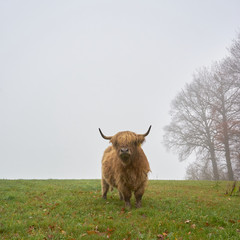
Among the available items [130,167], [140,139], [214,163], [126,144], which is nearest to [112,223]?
[130,167]

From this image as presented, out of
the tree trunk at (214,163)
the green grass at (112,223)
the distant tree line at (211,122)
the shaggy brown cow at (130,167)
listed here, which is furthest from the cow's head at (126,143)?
the tree trunk at (214,163)

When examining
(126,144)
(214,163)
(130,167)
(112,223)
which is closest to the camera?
(112,223)

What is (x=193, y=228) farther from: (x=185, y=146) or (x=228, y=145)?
(x=185, y=146)

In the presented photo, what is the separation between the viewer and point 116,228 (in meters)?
4.87

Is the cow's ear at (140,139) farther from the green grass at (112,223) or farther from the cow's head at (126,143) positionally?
the green grass at (112,223)

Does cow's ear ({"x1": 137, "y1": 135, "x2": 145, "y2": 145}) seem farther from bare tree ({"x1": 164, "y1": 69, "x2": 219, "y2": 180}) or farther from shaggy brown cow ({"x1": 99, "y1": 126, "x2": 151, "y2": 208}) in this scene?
bare tree ({"x1": 164, "y1": 69, "x2": 219, "y2": 180})

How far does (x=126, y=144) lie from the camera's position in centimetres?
714

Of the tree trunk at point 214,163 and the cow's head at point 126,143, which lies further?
the tree trunk at point 214,163

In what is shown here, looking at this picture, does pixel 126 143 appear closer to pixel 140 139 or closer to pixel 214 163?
pixel 140 139

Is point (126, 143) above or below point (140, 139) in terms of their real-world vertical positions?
below

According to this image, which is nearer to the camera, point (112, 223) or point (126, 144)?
point (112, 223)

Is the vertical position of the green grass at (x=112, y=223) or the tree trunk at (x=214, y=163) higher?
the tree trunk at (x=214, y=163)

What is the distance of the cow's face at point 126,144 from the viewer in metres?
6.93

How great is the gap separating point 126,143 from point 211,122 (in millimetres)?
19233
